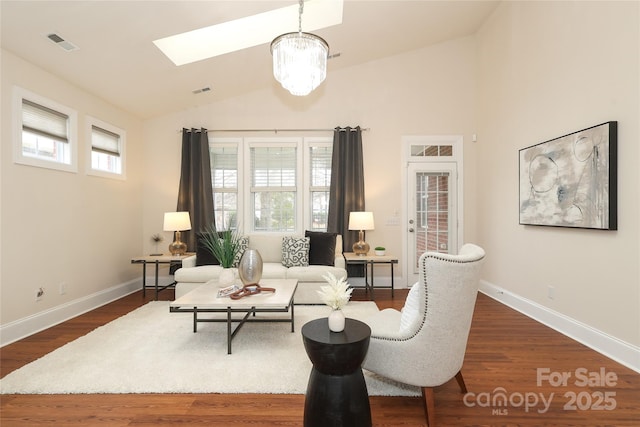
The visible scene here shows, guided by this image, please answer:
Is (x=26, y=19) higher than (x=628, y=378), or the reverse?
(x=26, y=19)

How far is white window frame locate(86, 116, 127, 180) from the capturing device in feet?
13.5

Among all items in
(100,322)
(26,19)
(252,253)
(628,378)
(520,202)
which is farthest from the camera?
(520,202)

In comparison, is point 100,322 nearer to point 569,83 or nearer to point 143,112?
point 143,112

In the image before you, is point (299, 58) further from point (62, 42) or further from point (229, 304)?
point (62, 42)

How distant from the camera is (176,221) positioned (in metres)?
4.80

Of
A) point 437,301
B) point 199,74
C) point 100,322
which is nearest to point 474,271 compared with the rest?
point 437,301

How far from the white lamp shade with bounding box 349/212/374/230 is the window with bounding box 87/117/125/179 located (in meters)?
3.47

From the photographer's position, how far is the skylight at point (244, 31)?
3.71 meters

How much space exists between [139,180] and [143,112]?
1065 mm

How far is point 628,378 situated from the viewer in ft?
7.82

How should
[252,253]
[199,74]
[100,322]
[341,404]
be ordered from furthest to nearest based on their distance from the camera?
[199,74]
[100,322]
[252,253]
[341,404]

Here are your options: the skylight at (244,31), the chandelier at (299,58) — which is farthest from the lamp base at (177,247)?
the chandelier at (299,58)

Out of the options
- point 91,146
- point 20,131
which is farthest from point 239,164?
point 20,131

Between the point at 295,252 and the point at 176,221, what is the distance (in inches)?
72.2
